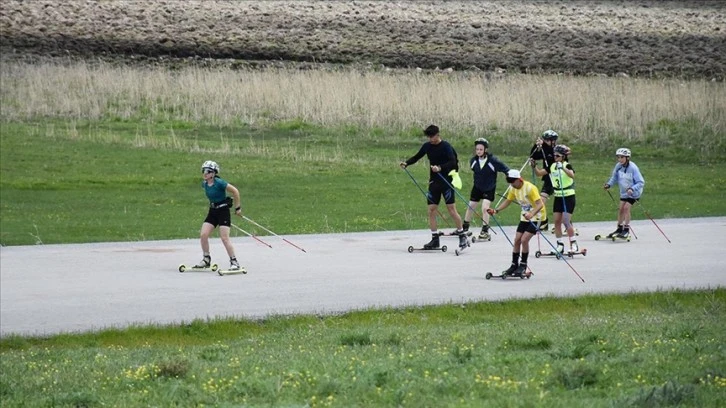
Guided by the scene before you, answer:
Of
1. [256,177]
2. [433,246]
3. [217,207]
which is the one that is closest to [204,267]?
[217,207]

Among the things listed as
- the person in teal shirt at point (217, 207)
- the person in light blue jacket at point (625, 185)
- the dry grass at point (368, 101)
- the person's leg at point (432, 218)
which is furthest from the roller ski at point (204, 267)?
the dry grass at point (368, 101)

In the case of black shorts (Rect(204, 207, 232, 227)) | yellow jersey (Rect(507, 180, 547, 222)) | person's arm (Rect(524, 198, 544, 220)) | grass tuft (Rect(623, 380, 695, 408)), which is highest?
yellow jersey (Rect(507, 180, 547, 222))

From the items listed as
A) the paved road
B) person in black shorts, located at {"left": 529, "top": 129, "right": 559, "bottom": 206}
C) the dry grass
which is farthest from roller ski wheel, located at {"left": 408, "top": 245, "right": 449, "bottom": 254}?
the dry grass

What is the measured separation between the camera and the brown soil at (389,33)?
2387 inches

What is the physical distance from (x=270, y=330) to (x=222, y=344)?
4.00 ft

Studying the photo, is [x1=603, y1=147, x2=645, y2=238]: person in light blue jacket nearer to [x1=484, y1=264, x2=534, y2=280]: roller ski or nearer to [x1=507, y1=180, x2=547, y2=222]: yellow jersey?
[x1=507, y1=180, x2=547, y2=222]: yellow jersey

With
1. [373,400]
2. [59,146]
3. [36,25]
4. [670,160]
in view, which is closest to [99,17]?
[36,25]

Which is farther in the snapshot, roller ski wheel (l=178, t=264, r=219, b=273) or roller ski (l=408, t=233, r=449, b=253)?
roller ski (l=408, t=233, r=449, b=253)

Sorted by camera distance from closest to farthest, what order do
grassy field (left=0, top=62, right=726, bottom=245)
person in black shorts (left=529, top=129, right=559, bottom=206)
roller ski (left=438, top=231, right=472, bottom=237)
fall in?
roller ski (left=438, top=231, right=472, bottom=237) → person in black shorts (left=529, top=129, right=559, bottom=206) → grassy field (left=0, top=62, right=726, bottom=245)

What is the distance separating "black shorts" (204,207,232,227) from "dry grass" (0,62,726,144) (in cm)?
1838

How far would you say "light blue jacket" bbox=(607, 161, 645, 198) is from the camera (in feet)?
75.3

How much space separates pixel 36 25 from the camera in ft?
212

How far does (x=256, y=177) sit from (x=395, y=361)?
20464 mm

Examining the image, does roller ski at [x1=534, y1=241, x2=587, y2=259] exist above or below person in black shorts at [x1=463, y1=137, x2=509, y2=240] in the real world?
below
